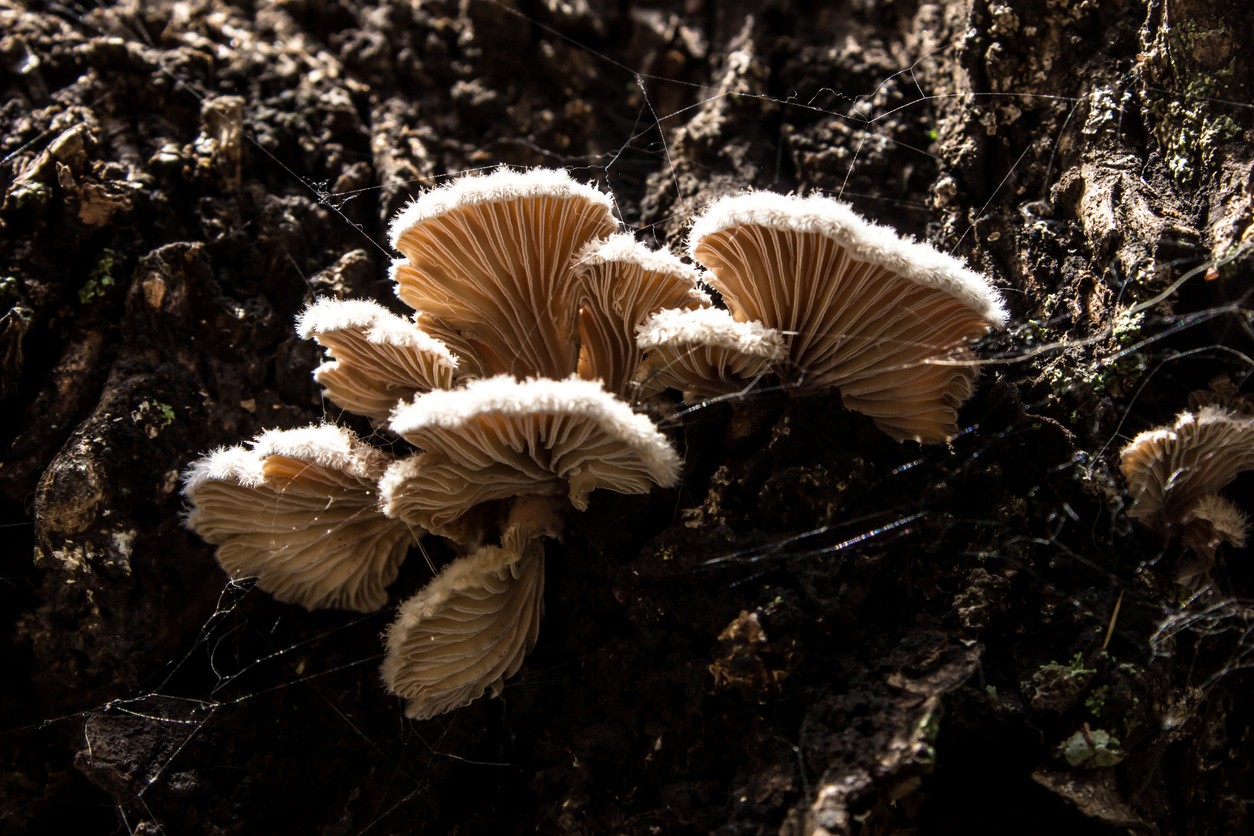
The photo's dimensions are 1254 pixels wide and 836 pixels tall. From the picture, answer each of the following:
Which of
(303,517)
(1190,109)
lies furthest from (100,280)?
(1190,109)

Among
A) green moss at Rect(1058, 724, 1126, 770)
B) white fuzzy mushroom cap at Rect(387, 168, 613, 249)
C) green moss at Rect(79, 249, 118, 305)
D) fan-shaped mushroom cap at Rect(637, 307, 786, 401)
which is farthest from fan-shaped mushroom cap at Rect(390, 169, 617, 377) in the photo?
green moss at Rect(1058, 724, 1126, 770)

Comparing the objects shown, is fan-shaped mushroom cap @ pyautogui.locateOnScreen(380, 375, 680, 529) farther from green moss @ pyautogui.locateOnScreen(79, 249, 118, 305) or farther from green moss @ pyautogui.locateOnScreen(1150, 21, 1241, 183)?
green moss @ pyautogui.locateOnScreen(1150, 21, 1241, 183)

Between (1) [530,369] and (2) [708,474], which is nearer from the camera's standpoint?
(2) [708,474]

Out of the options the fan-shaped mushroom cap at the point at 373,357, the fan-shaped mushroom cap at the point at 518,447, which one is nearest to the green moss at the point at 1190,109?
the fan-shaped mushroom cap at the point at 518,447

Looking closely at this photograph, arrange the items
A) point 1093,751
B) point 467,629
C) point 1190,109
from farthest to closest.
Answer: point 1190,109 → point 467,629 → point 1093,751

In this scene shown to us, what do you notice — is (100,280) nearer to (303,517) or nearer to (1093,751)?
(303,517)

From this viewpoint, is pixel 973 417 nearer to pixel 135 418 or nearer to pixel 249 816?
pixel 249 816

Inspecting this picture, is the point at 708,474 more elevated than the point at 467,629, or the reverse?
the point at 708,474
